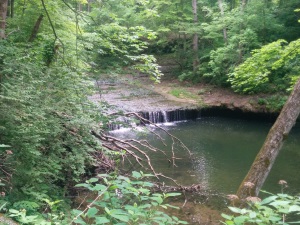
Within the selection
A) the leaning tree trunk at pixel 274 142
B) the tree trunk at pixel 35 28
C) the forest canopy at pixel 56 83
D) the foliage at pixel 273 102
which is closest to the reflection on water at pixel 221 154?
the foliage at pixel 273 102

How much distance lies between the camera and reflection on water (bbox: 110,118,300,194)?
8.46m

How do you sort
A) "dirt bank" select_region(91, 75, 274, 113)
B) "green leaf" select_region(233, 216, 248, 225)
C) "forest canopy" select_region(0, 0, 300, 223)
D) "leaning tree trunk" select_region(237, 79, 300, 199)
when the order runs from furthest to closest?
"dirt bank" select_region(91, 75, 274, 113)
"leaning tree trunk" select_region(237, 79, 300, 199)
"forest canopy" select_region(0, 0, 300, 223)
"green leaf" select_region(233, 216, 248, 225)

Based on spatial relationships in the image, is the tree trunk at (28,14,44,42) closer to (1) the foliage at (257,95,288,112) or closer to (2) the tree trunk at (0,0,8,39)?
(2) the tree trunk at (0,0,8,39)

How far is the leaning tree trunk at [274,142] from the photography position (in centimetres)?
450

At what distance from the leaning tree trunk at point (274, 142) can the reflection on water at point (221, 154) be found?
2858 mm

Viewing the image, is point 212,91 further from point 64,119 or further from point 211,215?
point 64,119

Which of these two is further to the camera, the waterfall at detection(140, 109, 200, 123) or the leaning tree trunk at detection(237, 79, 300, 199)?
the waterfall at detection(140, 109, 200, 123)

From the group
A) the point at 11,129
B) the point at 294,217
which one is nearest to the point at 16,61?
the point at 11,129

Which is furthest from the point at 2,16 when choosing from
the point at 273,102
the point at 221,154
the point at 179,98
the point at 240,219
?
the point at 179,98

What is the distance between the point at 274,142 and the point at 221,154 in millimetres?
6557

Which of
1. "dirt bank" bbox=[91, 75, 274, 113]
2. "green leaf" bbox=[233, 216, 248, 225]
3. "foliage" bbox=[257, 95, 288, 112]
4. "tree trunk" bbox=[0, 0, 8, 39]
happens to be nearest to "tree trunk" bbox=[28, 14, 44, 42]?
"tree trunk" bbox=[0, 0, 8, 39]

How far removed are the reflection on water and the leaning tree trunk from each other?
286 centimetres

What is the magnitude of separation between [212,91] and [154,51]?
10.3m

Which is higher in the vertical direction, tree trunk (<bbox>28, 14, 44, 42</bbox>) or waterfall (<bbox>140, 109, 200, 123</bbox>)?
tree trunk (<bbox>28, 14, 44, 42</bbox>)
